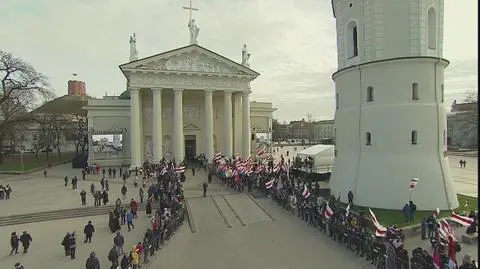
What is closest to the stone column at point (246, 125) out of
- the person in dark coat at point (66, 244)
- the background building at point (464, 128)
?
the person in dark coat at point (66, 244)

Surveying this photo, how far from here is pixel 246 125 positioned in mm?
48625

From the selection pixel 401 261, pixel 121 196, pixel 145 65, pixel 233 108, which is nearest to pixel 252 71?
pixel 233 108

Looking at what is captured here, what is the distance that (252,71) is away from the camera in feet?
156

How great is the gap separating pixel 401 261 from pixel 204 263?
7339 mm

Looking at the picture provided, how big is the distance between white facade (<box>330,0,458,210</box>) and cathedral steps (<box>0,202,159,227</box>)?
48.3 ft

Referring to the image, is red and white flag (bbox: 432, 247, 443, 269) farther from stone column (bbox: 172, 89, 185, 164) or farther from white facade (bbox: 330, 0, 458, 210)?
stone column (bbox: 172, 89, 185, 164)

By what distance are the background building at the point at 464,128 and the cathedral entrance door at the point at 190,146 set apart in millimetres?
60422

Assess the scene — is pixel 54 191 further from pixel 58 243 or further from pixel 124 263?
pixel 124 263

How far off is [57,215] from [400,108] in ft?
72.8

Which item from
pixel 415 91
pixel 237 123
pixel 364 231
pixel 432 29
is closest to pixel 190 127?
pixel 237 123

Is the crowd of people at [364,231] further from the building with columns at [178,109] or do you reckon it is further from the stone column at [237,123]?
the stone column at [237,123]

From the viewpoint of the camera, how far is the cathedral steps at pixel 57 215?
888 inches

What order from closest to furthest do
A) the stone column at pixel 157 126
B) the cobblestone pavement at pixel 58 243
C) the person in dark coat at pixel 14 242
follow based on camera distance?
the cobblestone pavement at pixel 58 243
the person in dark coat at pixel 14 242
the stone column at pixel 157 126

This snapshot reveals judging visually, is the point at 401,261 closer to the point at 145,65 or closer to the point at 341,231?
the point at 341,231
